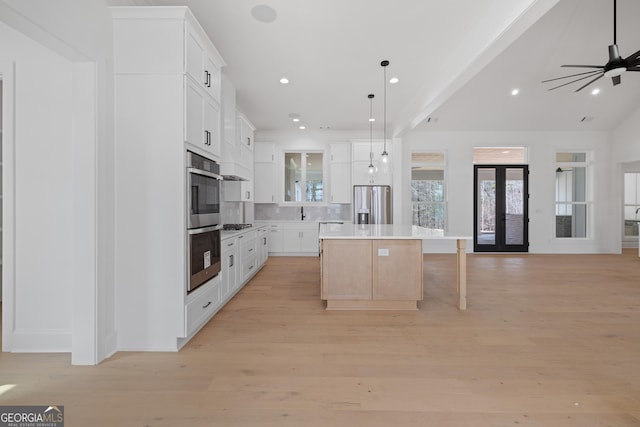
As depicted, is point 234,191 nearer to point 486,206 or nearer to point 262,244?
point 262,244

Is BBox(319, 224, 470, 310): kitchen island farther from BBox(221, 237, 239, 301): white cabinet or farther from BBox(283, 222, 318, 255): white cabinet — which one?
BBox(283, 222, 318, 255): white cabinet

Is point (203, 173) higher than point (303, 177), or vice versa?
point (303, 177)

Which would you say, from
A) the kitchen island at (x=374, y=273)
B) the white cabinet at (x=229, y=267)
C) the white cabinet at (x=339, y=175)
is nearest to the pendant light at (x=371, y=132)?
the white cabinet at (x=339, y=175)

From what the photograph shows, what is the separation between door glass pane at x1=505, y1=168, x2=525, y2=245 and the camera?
6992 mm

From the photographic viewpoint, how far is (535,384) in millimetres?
1809

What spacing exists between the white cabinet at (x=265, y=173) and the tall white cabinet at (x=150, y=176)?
439cm

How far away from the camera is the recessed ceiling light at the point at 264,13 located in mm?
2719

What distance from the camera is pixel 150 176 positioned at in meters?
2.21

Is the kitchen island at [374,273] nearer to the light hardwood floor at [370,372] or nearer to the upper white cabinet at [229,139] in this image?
the light hardwood floor at [370,372]

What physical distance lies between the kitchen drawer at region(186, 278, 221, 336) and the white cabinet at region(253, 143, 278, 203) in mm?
3859

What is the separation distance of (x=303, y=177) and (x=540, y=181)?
5828 millimetres

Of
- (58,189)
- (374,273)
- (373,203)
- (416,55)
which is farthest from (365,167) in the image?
(58,189)

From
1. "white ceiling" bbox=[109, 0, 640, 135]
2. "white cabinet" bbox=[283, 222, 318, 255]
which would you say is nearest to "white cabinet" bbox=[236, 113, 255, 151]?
"white ceiling" bbox=[109, 0, 640, 135]

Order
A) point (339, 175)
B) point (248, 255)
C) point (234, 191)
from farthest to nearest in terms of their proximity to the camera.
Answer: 1. point (339, 175)
2. point (234, 191)
3. point (248, 255)
